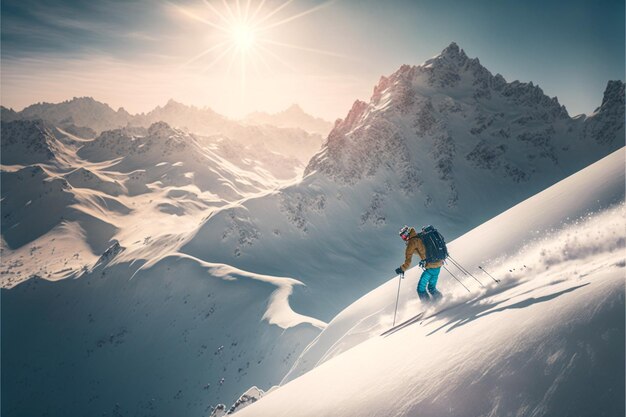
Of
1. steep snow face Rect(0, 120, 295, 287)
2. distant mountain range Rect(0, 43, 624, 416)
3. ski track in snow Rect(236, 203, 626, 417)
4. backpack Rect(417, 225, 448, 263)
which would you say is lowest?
ski track in snow Rect(236, 203, 626, 417)

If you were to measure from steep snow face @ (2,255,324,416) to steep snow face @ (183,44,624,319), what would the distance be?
1527cm

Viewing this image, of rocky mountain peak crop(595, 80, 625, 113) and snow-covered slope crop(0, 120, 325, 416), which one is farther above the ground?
rocky mountain peak crop(595, 80, 625, 113)

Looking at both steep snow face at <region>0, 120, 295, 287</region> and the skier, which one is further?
steep snow face at <region>0, 120, 295, 287</region>

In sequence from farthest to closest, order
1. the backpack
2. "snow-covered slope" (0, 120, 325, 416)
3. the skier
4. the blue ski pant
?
"snow-covered slope" (0, 120, 325, 416) < the blue ski pant < the skier < the backpack

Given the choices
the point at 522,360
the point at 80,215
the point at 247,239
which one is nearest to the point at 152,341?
the point at 247,239

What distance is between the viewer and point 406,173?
122 m

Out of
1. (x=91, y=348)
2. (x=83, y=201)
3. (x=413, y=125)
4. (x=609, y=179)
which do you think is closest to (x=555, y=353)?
(x=609, y=179)

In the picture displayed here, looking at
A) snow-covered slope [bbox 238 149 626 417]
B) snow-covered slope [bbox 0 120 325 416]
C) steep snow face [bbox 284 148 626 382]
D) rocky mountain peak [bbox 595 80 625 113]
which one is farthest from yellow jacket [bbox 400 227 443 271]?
rocky mountain peak [bbox 595 80 625 113]

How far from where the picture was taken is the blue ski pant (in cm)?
1178

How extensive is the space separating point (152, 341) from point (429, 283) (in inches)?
2300

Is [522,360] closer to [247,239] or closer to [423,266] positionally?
[423,266]

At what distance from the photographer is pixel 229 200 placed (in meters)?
188

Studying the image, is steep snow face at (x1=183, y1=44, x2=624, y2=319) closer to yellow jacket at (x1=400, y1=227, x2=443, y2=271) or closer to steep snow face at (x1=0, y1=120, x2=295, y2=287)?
steep snow face at (x1=0, y1=120, x2=295, y2=287)

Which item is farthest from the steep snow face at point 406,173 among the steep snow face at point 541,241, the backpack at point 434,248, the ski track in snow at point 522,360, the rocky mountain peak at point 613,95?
the ski track in snow at point 522,360
